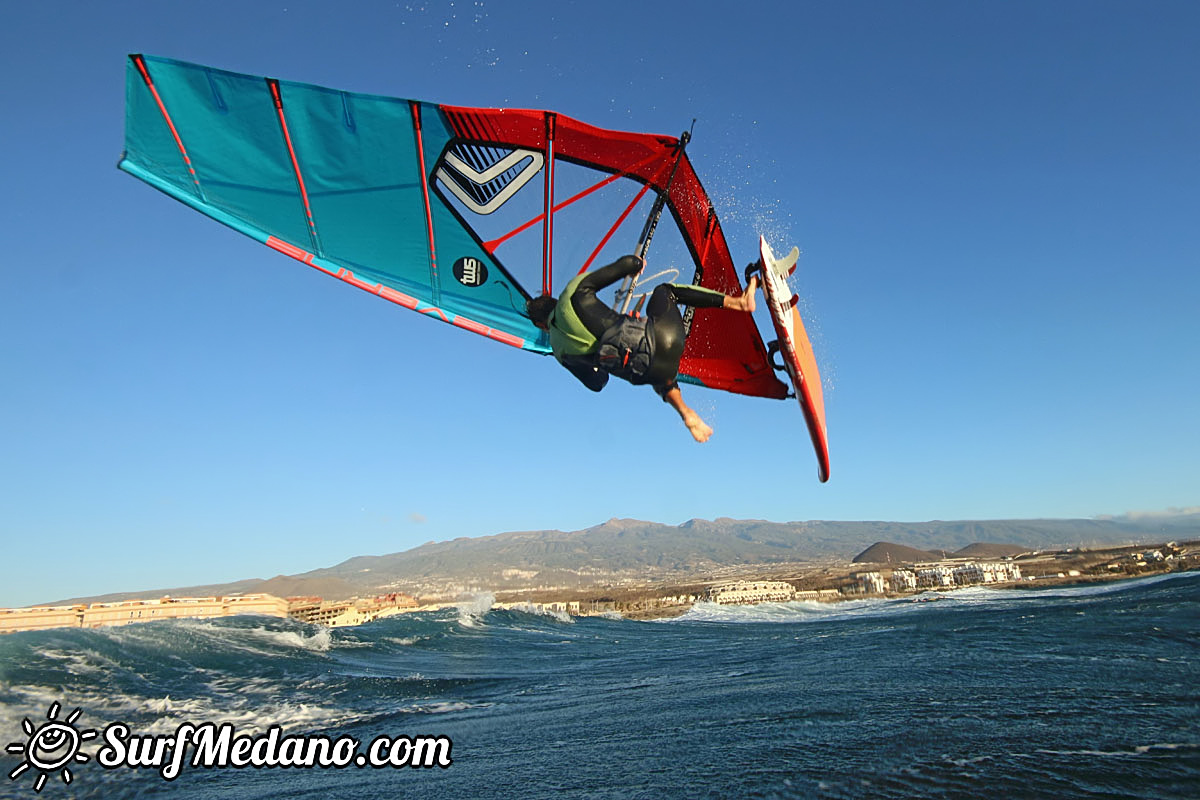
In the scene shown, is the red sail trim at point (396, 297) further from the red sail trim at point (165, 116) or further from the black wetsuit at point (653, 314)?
the black wetsuit at point (653, 314)

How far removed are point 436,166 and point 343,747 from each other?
17.1ft

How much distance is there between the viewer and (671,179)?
18.4 ft

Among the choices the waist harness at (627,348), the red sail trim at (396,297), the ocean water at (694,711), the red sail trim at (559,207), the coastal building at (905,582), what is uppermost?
the red sail trim at (559,207)

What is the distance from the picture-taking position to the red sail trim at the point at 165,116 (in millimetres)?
4977

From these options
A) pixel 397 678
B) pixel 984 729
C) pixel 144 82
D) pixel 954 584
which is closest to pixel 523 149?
pixel 144 82

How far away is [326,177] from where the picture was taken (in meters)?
5.70

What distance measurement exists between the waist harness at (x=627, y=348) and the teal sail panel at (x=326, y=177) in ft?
6.46

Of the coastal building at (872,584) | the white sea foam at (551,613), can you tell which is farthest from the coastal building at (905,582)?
the white sea foam at (551,613)

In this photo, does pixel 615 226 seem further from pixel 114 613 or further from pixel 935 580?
pixel 935 580

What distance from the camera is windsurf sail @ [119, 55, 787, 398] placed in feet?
17.4

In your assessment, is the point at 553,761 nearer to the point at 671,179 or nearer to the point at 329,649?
the point at 671,179

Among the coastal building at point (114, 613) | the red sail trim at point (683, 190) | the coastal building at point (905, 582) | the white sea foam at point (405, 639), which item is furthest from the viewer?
the coastal building at point (905, 582)

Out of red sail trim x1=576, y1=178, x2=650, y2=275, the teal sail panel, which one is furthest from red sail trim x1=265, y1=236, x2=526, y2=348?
red sail trim x1=576, y1=178, x2=650, y2=275

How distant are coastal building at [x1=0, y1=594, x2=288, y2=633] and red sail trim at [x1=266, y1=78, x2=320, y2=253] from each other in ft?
77.8
